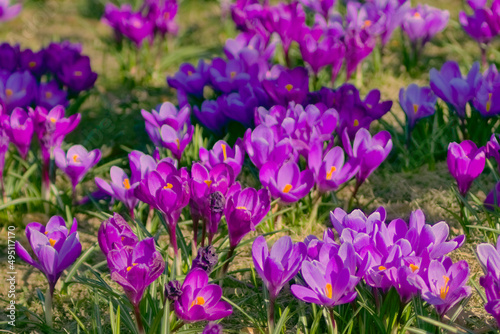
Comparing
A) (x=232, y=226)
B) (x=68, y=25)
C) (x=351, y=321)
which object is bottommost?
(x=68, y=25)

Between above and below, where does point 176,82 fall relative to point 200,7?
above

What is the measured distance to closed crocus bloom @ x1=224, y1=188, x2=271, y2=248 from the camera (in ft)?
5.59

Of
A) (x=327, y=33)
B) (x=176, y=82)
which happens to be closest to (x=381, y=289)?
(x=176, y=82)

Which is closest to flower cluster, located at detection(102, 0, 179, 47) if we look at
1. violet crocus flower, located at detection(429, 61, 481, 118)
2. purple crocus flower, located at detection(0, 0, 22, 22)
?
purple crocus flower, located at detection(0, 0, 22, 22)

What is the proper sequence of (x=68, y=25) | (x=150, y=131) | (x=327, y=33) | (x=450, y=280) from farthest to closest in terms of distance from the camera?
(x=68, y=25) < (x=327, y=33) < (x=150, y=131) < (x=450, y=280)

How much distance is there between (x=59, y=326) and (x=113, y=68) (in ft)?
8.07

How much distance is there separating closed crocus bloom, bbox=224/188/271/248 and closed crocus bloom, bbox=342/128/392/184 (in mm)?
435

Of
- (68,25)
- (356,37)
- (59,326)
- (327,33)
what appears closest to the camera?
(59,326)

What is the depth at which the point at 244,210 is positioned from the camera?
169cm

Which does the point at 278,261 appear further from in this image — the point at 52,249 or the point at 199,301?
the point at 52,249

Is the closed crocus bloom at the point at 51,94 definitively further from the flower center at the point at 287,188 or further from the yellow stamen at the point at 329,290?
the yellow stamen at the point at 329,290

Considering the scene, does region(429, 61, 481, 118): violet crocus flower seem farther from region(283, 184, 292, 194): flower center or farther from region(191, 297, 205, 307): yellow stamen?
region(191, 297, 205, 307): yellow stamen

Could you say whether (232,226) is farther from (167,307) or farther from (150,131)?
(150,131)

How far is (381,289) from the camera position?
5.45ft
